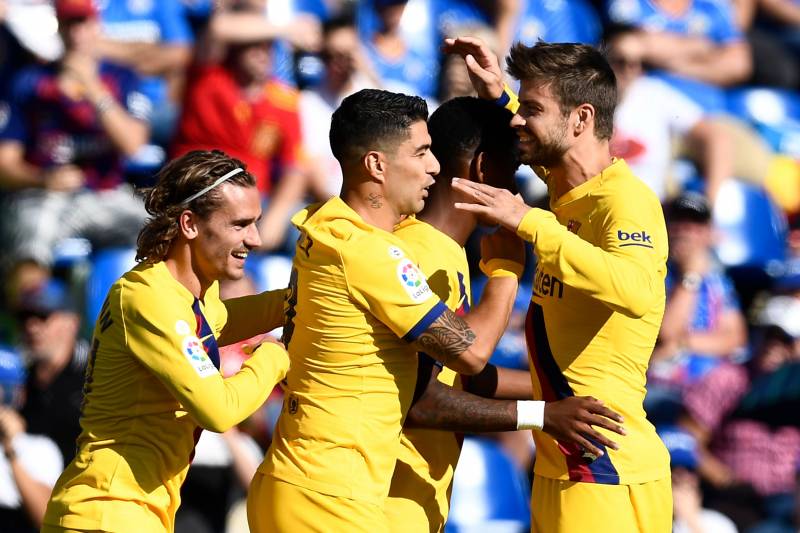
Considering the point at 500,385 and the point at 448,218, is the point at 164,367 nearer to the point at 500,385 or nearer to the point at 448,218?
the point at 448,218

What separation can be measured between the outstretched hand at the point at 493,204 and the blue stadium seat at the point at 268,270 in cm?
363

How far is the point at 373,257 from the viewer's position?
4.09 metres

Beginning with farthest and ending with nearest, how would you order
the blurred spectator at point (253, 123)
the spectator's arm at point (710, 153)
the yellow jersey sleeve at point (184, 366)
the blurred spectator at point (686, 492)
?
1. the spectator's arm at point (710, 153)
2. the blurred spectator at point (253, 123)
3. the blurred spectator at point (686, 492)
4. the yellow jersey sleeve at point (184, 366)

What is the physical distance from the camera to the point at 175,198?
421 centimetres

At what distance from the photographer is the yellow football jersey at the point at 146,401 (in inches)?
157

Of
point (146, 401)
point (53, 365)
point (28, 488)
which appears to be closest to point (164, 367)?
point (146, 401)

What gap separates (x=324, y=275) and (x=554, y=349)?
0.86 metres

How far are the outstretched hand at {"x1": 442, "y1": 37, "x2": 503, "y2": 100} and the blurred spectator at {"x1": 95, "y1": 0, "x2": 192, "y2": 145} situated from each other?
12.1 ft

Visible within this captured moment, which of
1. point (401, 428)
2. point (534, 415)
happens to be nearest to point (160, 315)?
point (401, 428)

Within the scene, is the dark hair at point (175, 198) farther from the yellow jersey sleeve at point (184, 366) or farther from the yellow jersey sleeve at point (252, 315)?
the yellow jersey sleeve at point (252, 315)

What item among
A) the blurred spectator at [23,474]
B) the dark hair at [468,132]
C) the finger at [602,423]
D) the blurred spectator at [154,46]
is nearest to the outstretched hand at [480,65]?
the dark hair at [468,132]

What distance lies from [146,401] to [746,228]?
6.31m

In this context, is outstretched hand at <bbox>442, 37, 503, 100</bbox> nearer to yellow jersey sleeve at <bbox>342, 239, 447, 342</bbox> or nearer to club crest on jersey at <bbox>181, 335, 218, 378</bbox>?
yellow jersey sleeve at <bbox>342, 239, 447, 342</bbox>

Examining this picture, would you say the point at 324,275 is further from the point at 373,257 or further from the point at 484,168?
the point at 484,168
